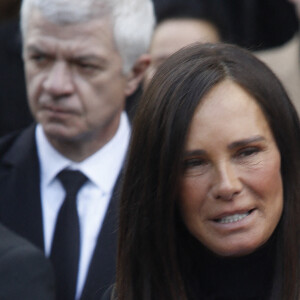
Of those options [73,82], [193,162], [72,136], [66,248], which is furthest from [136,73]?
[193,162]

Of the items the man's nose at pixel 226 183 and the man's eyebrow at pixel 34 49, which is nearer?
the man's nose at pixel 226 183

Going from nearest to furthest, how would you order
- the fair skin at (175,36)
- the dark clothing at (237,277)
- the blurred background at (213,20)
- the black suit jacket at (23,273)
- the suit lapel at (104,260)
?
the dark clothing at (237,277)
the black suit jacket at (23,273)
the suit lapel at (104,260)
the fair skin at (175,36)
the blurred background at (213,20)

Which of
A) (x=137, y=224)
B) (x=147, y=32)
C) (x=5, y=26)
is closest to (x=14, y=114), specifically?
(x=5, y=26)

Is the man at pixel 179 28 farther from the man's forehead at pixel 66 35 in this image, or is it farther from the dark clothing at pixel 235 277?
the dark clothing at pixel 235 277

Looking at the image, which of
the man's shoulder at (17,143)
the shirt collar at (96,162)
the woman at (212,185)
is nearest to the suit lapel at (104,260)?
the shirt collar at (96,162)

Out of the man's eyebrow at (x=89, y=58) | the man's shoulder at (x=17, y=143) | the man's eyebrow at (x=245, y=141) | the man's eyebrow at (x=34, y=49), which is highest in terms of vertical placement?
the man's eyebrow at (x=245, y=141)

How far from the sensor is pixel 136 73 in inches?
167

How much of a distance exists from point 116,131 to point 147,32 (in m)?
0.49

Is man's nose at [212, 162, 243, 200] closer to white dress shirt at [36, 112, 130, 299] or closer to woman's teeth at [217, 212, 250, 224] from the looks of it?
woman's teeth at [217, 212, 250, 224]

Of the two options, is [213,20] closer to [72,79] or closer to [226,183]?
[72,79]

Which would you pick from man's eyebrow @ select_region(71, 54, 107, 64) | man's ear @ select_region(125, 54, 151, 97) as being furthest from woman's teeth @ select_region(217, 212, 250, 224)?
man's ear @ select_region(125, 54, 151, 97)

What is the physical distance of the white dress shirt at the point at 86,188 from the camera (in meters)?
3.67

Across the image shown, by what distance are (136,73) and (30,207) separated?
80cm

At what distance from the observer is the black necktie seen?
3578 mm
